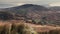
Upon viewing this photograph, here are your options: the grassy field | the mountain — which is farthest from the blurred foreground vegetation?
the mountain

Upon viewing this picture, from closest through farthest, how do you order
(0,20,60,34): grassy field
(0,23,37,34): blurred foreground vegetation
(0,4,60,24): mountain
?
Result: (0,20,60,34): grassy field < (0,23,37,34): blurred foreground vegetation < (0,4,60,24): mountain

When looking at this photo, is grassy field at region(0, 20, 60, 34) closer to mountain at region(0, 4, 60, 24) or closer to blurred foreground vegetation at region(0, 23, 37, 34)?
blurred foreground vegetation at region(0, 23, 37, 34)

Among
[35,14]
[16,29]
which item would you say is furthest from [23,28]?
[35,14]

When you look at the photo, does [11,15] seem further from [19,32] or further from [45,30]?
[45,30]

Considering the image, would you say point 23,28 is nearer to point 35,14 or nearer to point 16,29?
point 16,29

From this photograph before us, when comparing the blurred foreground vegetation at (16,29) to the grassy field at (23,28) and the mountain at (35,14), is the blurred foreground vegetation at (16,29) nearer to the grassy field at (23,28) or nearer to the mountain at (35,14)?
the grassy field at (23,28)

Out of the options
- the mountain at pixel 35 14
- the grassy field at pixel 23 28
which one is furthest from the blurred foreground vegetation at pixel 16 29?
the mountain at pixel 35 14

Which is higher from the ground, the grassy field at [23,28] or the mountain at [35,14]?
the mountain at [35,14]

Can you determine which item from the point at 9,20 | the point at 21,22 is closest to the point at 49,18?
the point at 21,22
